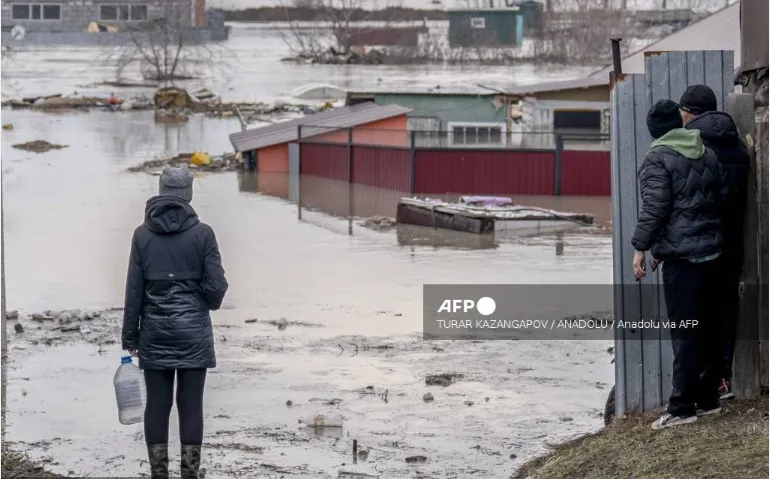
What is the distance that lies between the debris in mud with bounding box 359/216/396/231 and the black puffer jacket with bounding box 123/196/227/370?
14.7 metres

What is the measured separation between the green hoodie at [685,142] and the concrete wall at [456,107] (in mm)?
26474

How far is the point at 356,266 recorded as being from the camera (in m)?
17.2

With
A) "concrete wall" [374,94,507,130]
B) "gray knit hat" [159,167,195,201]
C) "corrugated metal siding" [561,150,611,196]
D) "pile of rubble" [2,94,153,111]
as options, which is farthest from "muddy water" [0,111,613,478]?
"pile of rubble" [2,94,153,111]

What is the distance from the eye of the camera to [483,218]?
2047 cm

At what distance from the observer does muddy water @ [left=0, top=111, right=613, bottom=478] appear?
8.29m

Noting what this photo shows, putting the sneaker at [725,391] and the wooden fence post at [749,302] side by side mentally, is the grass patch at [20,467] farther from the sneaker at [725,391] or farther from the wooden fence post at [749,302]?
the wooden fence post at [749,302]

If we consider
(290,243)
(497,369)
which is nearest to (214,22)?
(290,243)

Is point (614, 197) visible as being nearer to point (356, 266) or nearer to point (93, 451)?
point (93, 451)

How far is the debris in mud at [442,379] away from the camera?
33.6 ft

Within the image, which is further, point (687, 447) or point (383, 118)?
point (383, 118)

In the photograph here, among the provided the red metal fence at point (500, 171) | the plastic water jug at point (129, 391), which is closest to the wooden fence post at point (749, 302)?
the plastic water jug at point (129, 391)

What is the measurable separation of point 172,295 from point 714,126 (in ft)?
9.32

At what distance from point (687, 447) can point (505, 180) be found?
20731mm

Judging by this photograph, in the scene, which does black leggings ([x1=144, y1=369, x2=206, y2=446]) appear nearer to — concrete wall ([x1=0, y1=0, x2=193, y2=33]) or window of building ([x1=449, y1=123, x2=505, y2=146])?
window of building ([x1=449, y1=123, x2=505, y2=146])
